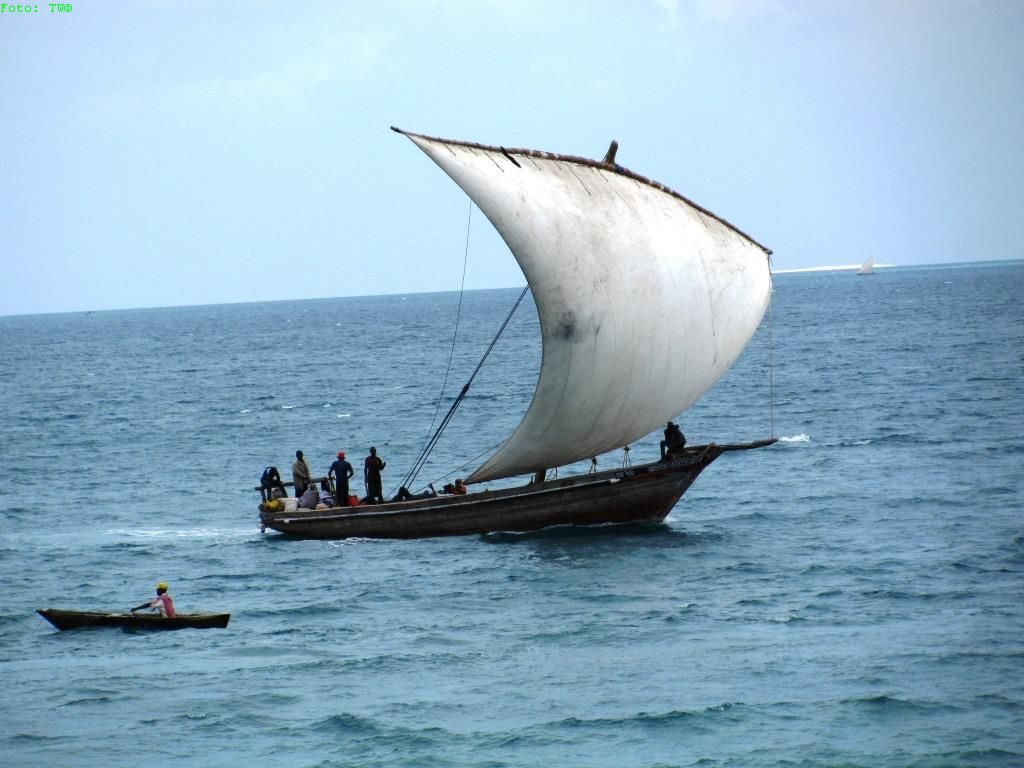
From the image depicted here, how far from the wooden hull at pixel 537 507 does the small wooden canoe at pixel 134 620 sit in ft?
23.7

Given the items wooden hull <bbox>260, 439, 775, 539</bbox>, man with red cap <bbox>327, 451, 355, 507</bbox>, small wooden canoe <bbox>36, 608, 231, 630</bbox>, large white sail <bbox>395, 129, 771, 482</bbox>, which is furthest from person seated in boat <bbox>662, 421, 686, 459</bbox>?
small wooden canoe <bbox>36, 608, 231, 630</bbox>

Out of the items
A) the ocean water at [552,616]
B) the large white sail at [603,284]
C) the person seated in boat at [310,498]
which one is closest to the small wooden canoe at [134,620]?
the ocean water at [552,616]

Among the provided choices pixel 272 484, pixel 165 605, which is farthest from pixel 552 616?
pixel 272 484

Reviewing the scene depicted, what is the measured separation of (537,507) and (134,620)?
34.0ft

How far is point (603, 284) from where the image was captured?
31344 mm

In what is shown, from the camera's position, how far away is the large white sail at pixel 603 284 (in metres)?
31.0

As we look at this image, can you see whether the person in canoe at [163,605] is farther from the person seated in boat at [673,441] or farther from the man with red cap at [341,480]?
the person seated in boat at [673,441]

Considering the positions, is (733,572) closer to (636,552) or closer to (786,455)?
(636,552)

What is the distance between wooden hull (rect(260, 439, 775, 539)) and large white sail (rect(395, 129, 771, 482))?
70 centimetres

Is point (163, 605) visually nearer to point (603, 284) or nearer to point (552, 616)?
point (552, 616)

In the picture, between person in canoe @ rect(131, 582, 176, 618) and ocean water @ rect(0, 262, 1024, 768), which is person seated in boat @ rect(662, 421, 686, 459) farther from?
person in canoe @ rect(131, 582, 176, 618)

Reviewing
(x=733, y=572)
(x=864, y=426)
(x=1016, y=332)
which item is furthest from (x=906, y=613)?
(x=1016, y=332)

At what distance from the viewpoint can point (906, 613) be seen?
26469 millimetres

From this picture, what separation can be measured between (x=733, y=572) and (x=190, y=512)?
57.5 ft
